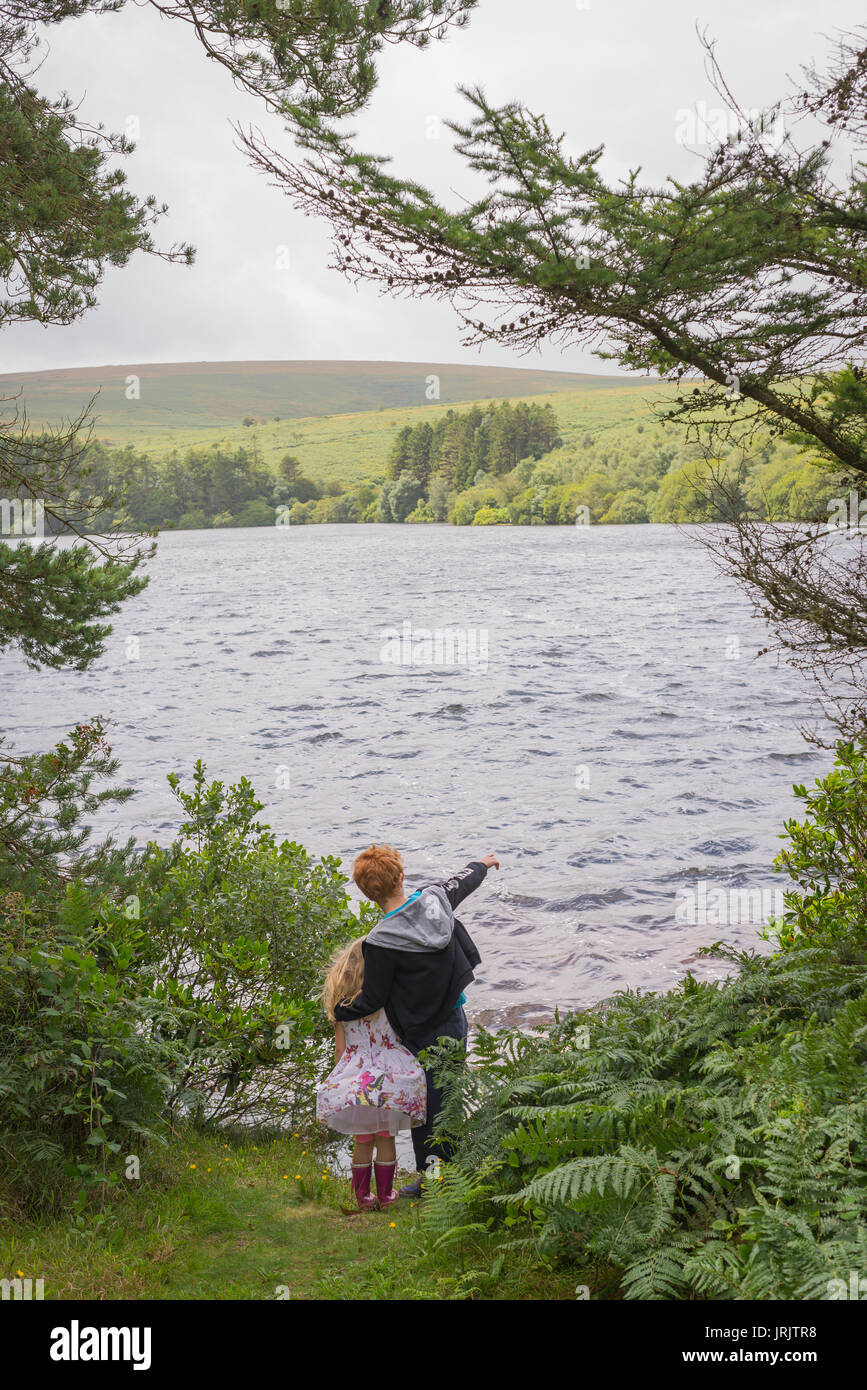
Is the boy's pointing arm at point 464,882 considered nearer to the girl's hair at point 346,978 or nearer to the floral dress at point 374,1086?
A: the girl's hair at point 346,978

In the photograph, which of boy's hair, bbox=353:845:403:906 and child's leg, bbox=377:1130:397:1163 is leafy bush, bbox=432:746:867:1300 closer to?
child's leg, bbox=377:1130:397:1163

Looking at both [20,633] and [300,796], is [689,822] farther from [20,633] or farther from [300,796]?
[20,633]

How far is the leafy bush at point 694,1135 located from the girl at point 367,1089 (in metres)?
0.39

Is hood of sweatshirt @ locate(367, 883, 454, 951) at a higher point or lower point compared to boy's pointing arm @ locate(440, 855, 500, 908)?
lower

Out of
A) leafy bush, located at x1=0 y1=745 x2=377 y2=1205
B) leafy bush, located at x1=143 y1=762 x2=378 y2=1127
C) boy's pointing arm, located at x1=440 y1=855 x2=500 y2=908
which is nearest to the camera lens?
leafy bush, located at x1=0 y1=745 x2=377 y2=1205

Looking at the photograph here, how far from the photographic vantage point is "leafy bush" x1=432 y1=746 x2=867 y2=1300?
12.1ft

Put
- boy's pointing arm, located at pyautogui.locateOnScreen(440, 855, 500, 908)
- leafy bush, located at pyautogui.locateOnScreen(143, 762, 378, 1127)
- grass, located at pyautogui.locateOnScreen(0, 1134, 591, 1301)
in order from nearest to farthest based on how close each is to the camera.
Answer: grass, located at pyautogui.locateOnScreen(0, 1134, 591, 1301) → boy's pointing arm, located at pyautogui.locateOnScreen(440, 855, 500, 908) → leafy bush, located at pyautogui.locateOnScreen(143, 762, 378, 1127)

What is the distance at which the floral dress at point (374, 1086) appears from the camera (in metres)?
6.04

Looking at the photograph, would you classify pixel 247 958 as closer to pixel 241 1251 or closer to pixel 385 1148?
pixel 385 1148

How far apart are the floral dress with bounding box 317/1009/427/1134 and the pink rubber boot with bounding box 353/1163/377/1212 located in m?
0.25

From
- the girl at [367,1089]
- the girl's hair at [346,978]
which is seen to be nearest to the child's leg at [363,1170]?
the girl at [367,1089]

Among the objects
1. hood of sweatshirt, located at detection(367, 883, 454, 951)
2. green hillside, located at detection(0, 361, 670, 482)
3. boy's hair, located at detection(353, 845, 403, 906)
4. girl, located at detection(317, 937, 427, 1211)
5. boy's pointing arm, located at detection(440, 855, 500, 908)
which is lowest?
girl, located at detection(317, 937, 427, 1211)

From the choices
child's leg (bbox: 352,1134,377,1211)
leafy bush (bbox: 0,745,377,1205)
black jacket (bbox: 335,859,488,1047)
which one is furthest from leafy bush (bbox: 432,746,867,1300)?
leafy bush (bbox: 0,745,377,1205)

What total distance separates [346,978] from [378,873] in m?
0.65
